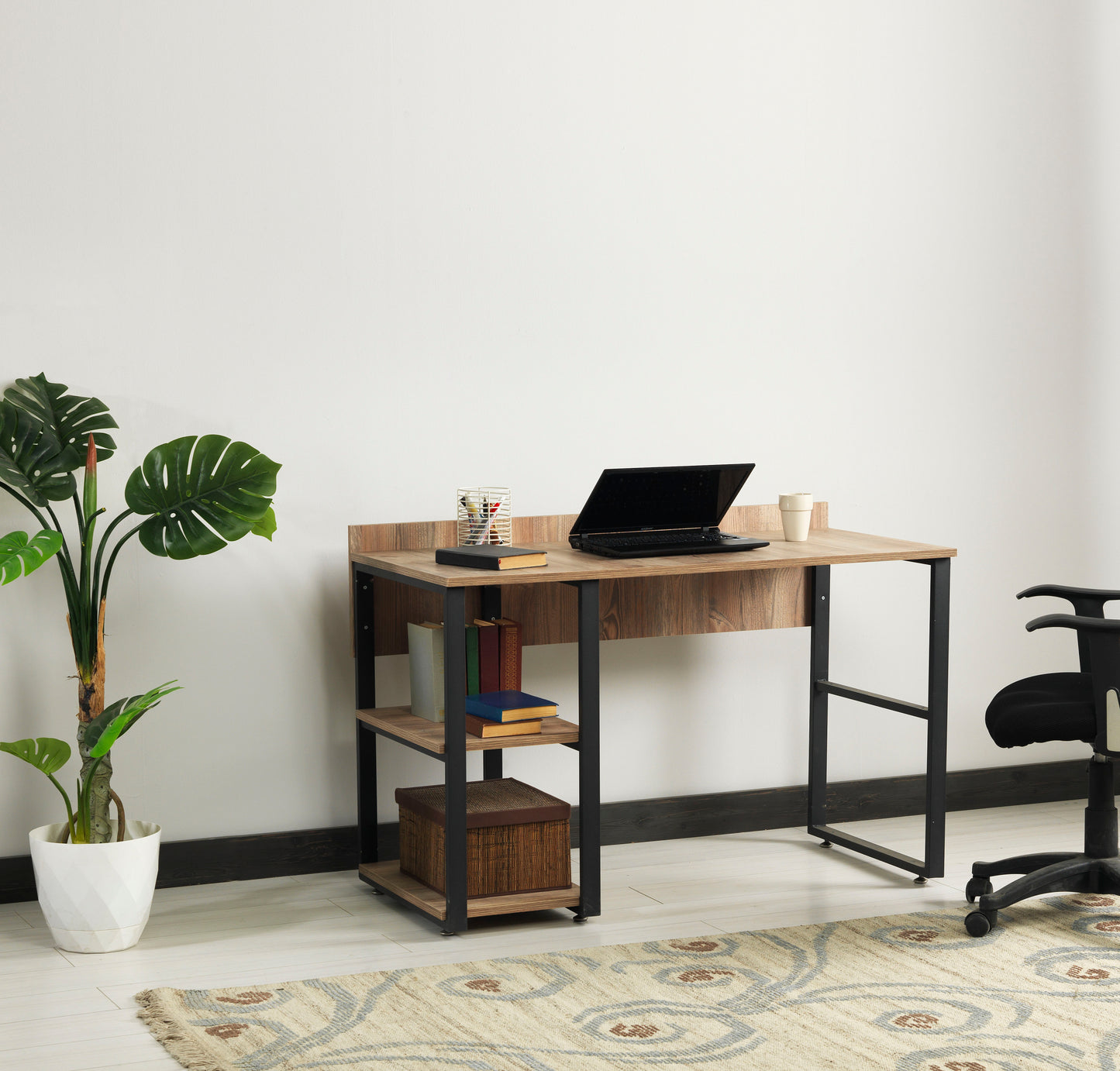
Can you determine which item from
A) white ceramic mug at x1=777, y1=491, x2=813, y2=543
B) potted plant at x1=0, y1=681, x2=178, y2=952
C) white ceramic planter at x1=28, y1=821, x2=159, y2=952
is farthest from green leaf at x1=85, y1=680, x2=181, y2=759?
white ceramic mug at x1=777, y1=491, x2=813, y2=543

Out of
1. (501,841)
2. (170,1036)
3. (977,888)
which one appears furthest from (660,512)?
(170,1036)

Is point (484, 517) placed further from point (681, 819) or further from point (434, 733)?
point (681, 819)

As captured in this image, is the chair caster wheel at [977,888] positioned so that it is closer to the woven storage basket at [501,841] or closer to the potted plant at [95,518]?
the woven storage basket at [501,841]

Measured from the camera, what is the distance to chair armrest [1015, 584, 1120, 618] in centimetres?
348

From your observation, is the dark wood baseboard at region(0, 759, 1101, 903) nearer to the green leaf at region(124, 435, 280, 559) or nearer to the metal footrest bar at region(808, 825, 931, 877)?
the metal footrest bar at region(808, 825, 931, 877)

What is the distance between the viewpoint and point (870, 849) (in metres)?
3.90

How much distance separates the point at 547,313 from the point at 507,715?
1.16 m

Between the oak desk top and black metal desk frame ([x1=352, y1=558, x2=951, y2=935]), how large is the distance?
0.03 meters

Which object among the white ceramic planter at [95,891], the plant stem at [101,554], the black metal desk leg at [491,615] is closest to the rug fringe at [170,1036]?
the white ceramic planter at [95,891]

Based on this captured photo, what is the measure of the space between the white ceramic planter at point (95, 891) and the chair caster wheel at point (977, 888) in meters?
1.88

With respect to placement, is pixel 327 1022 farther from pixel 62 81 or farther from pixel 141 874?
pixel 62 81

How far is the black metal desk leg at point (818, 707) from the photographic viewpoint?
4.16 meters

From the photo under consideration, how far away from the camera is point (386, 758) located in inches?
154

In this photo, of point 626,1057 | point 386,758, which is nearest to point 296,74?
point 386,758
